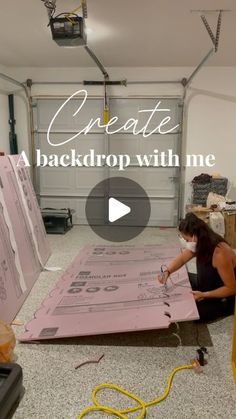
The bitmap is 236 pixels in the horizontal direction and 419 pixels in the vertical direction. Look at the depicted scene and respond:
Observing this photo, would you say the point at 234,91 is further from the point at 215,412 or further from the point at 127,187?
the point at 215,412

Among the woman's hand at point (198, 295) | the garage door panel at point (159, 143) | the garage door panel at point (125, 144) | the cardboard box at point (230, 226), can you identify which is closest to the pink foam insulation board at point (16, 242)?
the woman's hand at point (198, 295)

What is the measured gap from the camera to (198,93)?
5809 millimetres

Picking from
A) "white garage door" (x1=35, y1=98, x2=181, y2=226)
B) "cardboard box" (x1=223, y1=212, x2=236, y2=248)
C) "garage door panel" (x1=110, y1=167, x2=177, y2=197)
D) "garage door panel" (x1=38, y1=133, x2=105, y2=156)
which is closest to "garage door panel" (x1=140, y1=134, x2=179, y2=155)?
"white garage door" (x1=35, y1=98, x2=181, y2=226)

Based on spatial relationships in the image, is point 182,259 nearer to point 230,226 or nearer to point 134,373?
point 134,373

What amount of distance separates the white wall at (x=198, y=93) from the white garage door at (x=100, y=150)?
19 centimetres

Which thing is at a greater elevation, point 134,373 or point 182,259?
point 182,259

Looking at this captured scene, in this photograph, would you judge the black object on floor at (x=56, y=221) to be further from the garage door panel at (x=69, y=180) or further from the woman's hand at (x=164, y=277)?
the woman's hand at (x=164, y=277)

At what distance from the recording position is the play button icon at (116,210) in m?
6.32

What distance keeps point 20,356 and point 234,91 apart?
5.30 m

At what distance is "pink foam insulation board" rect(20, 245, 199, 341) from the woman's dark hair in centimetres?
36

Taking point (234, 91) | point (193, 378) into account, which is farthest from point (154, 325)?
point (234, 91)

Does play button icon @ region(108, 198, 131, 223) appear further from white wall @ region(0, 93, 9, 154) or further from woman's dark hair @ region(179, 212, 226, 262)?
woman's dark hair @ region(179, 212, 226, 262)

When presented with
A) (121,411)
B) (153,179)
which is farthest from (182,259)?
(153,179)

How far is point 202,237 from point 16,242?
5.96 feet
